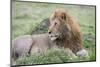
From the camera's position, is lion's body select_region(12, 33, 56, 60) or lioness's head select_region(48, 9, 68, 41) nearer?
lion's body select_region(12, 33, 56, 60)

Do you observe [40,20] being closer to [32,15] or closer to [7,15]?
[32,15]

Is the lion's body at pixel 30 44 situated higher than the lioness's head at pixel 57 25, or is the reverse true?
the lioness's head at pixel 57 25

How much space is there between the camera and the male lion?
2344mm

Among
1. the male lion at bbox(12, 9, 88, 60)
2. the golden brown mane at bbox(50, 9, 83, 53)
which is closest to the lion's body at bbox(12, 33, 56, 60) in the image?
the male lion at bbox(12, 9, 88, 60)

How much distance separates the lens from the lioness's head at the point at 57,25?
2486mm

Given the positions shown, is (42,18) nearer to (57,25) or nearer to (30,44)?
(57,25)

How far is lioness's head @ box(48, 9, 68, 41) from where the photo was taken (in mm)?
2486

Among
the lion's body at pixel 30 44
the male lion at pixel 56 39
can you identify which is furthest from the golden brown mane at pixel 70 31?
the lion's body at pixel 30 44

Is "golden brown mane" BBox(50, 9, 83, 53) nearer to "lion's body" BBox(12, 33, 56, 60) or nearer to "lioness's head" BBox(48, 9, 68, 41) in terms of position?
"lioness's head" BBox(48, 9, 68, 41)

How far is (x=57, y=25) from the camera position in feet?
A: 8.24

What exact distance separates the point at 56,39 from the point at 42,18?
33 cm

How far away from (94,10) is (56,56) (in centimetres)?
87

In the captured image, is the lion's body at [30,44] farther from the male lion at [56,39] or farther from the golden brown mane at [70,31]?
the golden brown mane at [70,31]

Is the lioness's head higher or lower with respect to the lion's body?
higher
